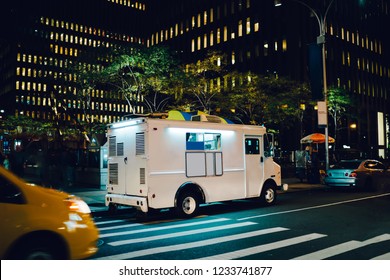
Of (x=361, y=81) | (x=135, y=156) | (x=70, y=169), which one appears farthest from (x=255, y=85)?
(x=361, y=81)

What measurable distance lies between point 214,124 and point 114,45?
1879 centimetres

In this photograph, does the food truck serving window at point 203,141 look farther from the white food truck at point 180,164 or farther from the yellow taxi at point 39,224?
the yellow taxi at point 39,224

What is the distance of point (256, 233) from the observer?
859 cm

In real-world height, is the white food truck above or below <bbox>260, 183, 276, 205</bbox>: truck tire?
above

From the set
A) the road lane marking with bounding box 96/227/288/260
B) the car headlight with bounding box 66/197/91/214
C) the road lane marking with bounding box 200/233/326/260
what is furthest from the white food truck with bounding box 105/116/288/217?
the car headlight with bounding box 66/197/91/214

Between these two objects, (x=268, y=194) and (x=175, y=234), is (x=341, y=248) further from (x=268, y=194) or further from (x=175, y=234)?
(x=268, y=194)

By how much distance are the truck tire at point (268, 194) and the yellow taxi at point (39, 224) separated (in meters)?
8.70

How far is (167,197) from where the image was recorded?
1050 centimetres

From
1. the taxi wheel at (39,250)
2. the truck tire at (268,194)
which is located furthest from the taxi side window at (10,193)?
the truck tire at (268,194)

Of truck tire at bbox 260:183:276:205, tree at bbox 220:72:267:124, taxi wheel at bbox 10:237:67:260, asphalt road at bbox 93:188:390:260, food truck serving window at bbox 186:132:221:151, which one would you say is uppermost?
tree at bbox 220:72:267:124

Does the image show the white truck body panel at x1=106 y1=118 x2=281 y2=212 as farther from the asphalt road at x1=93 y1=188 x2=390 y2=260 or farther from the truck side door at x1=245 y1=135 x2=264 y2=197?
the asphalt road at x1=93 y1=188 x2=390 y2=260

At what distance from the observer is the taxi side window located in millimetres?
4609

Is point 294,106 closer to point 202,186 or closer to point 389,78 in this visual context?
point 202,186

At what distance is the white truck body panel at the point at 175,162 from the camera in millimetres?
10344
